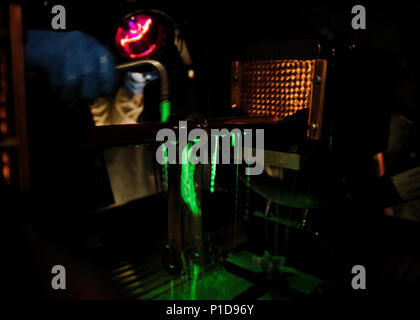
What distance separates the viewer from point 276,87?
5.95 feet

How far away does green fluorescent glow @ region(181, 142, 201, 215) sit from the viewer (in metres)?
1.22

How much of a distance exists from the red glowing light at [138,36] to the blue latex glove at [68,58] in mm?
123

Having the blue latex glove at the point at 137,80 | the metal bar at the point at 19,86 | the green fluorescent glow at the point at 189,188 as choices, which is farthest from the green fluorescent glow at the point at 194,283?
the blue latex glove at the point at 137,80

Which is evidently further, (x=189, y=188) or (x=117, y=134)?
(x=189, y=188)

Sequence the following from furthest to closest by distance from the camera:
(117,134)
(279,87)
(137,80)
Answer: (137,80), (279,87), (117,134)

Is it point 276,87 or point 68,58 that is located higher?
point 68,58

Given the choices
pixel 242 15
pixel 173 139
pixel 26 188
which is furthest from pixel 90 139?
pixel 242 15

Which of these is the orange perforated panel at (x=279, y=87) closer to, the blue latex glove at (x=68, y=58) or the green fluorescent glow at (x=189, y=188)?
the green fluorescent glow at (x=189, y=188)

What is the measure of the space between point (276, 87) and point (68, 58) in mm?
1415

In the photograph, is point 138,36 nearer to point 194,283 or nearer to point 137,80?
point 137,80

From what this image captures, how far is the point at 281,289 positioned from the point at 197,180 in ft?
4.34

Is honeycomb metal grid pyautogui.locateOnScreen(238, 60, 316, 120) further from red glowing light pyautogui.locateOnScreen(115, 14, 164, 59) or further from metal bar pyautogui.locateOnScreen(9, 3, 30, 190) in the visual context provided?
metal bar pyautogui.locateOnScreen(9, 3, 30, 190)

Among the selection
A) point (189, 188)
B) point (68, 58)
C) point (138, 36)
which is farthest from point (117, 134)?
point (68, 58)

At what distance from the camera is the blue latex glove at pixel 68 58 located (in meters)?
2.24
